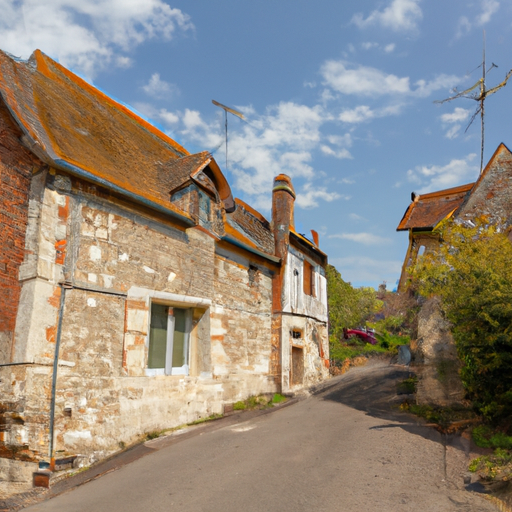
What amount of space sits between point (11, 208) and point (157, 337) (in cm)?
387

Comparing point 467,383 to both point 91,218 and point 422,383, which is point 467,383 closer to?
point 422,383

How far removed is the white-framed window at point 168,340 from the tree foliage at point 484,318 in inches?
223

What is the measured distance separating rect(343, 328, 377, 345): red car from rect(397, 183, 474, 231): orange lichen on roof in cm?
1073

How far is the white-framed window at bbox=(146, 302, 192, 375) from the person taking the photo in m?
9.81

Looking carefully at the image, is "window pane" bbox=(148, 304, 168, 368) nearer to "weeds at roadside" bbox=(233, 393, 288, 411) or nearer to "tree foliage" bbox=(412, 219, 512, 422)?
"weeds at roadside" bbox=(233, 393, 288, 411)

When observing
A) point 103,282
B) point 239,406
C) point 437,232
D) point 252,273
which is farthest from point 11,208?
point 437,232

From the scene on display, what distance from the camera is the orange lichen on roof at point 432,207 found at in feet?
61.2

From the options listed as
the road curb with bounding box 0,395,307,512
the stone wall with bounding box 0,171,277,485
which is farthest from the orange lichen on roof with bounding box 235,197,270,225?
the road curb with bounding box 0,395,307,512

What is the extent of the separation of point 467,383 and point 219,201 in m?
A: 7.03

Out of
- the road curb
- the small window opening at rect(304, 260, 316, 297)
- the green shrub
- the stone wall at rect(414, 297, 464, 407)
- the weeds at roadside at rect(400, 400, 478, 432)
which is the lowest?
the road curb

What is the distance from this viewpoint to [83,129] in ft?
32.8

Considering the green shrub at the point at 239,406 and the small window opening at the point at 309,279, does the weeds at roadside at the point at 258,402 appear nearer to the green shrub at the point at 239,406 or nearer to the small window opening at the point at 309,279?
the green shrub at the point at 239,406

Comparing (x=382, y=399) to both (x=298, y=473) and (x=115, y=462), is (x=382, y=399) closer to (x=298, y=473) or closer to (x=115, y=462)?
(x=298, y=473)

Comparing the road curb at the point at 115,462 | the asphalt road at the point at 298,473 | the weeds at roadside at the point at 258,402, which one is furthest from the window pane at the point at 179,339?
the weeds at roadside at the point at 258,402
